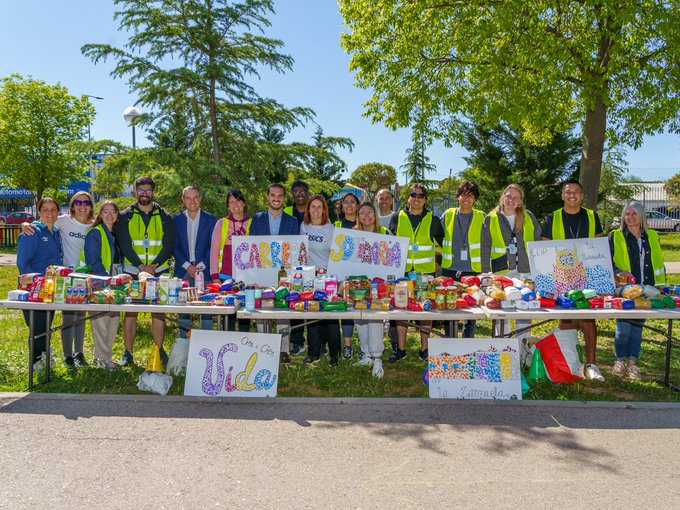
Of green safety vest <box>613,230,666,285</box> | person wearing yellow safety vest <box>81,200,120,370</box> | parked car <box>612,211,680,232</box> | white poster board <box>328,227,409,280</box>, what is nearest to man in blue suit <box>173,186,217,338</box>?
person wearing yellow safety vest <box>81,200,120,370</box>

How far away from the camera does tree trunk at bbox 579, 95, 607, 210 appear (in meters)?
8.45

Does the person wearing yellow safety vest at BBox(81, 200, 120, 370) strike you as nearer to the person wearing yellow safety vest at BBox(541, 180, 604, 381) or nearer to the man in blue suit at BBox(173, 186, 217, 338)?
the man in blue suit at BBox(173, 186, 217, 338)

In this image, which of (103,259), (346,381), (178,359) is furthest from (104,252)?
(346,381)

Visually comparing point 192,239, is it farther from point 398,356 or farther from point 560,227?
point 560,227

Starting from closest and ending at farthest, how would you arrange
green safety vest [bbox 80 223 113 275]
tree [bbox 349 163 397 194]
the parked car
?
green safety vest [bbox 80 223 113 275], the parked car, tree [bbox 349 163 397 194]

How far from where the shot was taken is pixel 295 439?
4.11 metres

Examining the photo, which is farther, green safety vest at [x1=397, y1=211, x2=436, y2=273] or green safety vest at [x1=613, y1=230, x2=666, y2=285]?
green safety vest at [x1=397, y1=211, x2=436, y2=273]

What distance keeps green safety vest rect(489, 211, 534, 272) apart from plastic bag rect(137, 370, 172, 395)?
362 cm

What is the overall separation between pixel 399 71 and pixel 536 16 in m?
2.46

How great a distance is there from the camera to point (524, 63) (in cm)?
796

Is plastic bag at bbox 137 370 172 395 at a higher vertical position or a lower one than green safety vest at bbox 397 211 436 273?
lower

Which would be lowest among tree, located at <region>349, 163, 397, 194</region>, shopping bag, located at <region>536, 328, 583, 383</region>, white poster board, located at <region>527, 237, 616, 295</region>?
shopping bag, located at <region>536, 328, 583, 383</region>

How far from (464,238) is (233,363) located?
2.83m

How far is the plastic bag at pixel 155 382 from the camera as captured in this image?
5.07 metres
